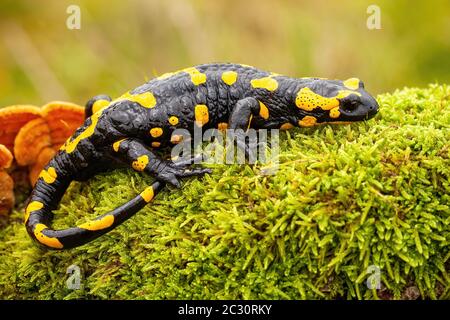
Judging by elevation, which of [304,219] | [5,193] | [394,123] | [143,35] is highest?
[143,35]

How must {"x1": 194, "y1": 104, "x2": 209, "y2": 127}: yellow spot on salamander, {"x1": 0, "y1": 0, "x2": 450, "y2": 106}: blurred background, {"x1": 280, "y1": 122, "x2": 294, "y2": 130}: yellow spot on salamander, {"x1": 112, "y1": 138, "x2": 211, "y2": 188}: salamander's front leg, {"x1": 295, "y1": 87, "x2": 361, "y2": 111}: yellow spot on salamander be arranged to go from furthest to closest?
{"x1": 0, "y1": 0, "x2": 450, "y2": 106}: blurred background → {"x1": 194, "y1": 104, "x2": 209, "y2": 127}: yellow spot on salamander → {"x1": 280, "y1": 122, "x2": 294, "y2": 130}: yellow spot on salamander → {"x1": 295, "y1": 87, "x2": 361, "y2": 111}: yellow spot on salamander → {"x1": 112, "y1": 138, "x2": 211, "y2": 188}: salamander's front leg

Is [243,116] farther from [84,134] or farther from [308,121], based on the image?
[84,134]

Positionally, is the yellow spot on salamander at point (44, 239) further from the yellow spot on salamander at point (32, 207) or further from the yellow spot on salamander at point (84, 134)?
the yellow spot on salamander at point (84, 134)

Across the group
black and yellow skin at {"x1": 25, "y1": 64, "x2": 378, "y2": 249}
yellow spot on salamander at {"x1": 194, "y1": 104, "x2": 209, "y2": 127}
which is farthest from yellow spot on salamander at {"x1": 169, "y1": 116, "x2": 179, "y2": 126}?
yellow spot on salamander at {"x1": 194, "y1": 104, "x2": 209, "y2": 127}

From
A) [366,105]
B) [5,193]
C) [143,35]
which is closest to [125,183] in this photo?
[5,193]

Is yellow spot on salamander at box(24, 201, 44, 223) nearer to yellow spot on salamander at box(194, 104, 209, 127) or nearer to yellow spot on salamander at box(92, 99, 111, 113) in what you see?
yellow spot on salamander at box(92, 99, 111, 113)
